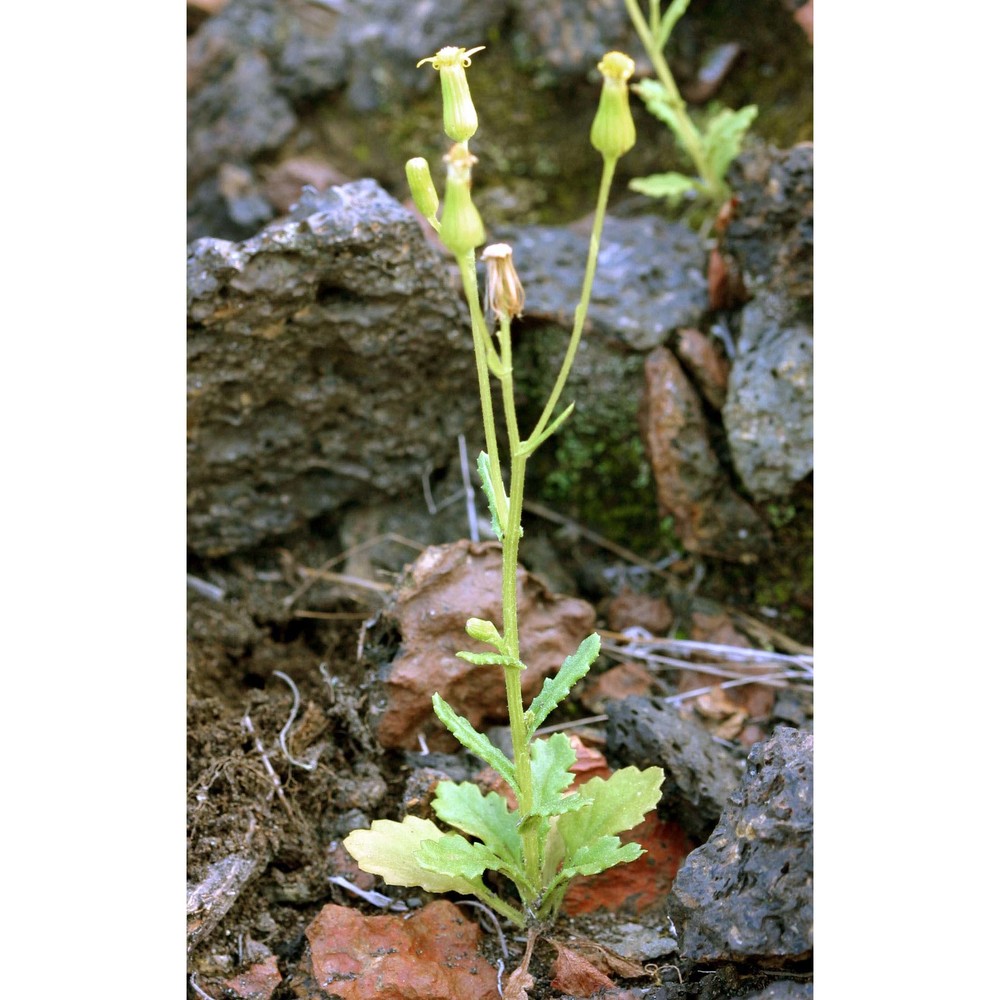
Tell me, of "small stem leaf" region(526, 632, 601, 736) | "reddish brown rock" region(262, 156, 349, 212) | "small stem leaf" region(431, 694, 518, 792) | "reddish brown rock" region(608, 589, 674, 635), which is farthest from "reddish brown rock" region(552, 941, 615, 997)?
"reddish brown rock" region(262, 156, 349, 212)

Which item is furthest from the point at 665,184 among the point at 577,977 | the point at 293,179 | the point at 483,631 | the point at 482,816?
the point at 577,977

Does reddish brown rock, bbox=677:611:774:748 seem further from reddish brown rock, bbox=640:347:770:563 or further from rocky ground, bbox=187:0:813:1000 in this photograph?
reddish brown rock, bbox=640:347:770:563

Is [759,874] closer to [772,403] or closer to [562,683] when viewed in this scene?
[562,683]

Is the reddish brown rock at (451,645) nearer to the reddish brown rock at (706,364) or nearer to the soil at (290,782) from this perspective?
the soil at (290,782)

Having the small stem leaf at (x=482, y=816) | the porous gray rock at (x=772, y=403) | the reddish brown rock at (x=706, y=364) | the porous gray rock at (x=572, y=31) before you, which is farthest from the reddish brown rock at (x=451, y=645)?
the porous gray rock at (x=572, y=31)

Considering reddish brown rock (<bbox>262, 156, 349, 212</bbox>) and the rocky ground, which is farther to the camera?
reddish brown rock (<bbox>262, 156, 349, 212</bbox>)

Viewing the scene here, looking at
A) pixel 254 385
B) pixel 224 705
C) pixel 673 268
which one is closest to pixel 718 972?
pixel 224 705
